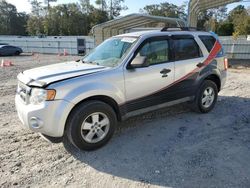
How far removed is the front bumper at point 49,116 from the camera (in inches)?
140

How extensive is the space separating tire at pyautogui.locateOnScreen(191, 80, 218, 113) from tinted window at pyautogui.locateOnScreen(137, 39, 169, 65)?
4.25ft

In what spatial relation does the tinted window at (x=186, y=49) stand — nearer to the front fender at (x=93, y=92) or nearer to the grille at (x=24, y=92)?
the front fender at (x=93, y=92)

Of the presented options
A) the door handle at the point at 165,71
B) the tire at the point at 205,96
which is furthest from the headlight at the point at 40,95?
the tire at the point at 205,96

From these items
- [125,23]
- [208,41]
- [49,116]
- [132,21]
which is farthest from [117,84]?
[125,23]

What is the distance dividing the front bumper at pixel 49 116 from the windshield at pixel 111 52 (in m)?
1.18

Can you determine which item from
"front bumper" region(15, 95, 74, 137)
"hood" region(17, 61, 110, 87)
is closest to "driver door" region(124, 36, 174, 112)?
"hood" region(17, 61, 110, 87)

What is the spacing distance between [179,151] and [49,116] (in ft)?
6.98

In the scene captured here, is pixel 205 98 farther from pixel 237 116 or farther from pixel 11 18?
pixel 11 18

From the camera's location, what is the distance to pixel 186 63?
509 centimetres

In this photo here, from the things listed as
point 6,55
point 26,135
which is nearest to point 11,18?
point 6,55

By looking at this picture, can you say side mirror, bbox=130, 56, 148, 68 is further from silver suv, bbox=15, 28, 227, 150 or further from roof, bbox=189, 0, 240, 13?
roof, bbox=189, 0, 240, 13

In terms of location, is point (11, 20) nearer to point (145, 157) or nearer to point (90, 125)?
point (90, 125)

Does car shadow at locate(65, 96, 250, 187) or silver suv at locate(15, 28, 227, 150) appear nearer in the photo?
car shadow at locate(65, 96, 250, 187)

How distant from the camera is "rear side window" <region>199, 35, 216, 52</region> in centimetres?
555
